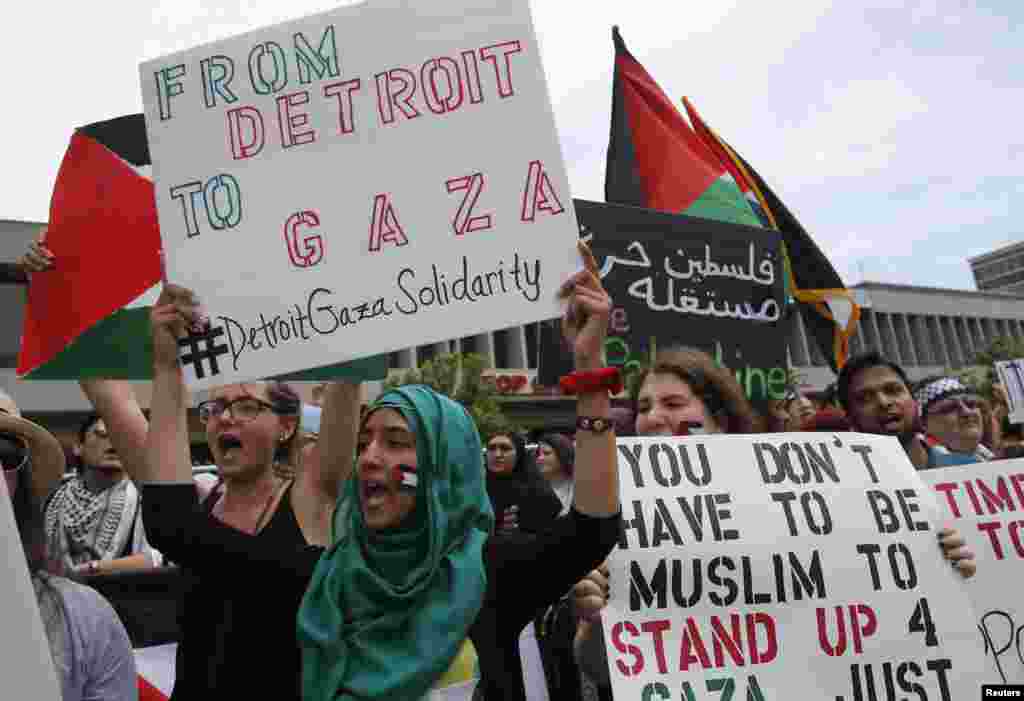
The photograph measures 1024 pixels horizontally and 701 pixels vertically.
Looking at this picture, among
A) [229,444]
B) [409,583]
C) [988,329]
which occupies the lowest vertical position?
[409,583]

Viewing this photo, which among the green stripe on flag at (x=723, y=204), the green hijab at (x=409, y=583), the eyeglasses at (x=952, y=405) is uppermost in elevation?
the green stripe on flag at (x=723, y=204)

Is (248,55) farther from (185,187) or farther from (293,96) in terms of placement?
(185,187)

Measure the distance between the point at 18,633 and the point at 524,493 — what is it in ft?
14.3

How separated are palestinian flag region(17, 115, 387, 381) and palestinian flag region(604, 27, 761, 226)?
116 inches

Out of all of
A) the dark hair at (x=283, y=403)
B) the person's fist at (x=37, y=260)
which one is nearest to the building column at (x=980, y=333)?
the dark hair at (x=283, y=403)

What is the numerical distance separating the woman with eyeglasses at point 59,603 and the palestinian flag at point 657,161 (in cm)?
385

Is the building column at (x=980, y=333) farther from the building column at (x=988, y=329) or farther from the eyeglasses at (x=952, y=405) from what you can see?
the eyeglasses at (x=952, y=405)

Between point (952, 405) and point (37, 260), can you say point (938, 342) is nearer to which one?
point (952, 405)

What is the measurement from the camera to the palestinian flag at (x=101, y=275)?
103 inches

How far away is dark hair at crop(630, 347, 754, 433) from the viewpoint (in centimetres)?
303

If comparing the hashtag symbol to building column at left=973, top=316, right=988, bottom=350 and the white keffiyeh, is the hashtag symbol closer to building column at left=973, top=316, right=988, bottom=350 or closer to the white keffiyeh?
the white keffiyeh

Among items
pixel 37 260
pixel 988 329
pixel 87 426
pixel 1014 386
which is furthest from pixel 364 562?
pixel 988 329

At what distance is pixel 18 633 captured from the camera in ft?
2.23

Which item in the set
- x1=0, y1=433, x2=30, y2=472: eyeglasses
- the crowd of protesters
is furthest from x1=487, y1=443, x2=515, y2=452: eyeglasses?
x1=0, y1=433, x2=30, y2=472: eyeglasses
